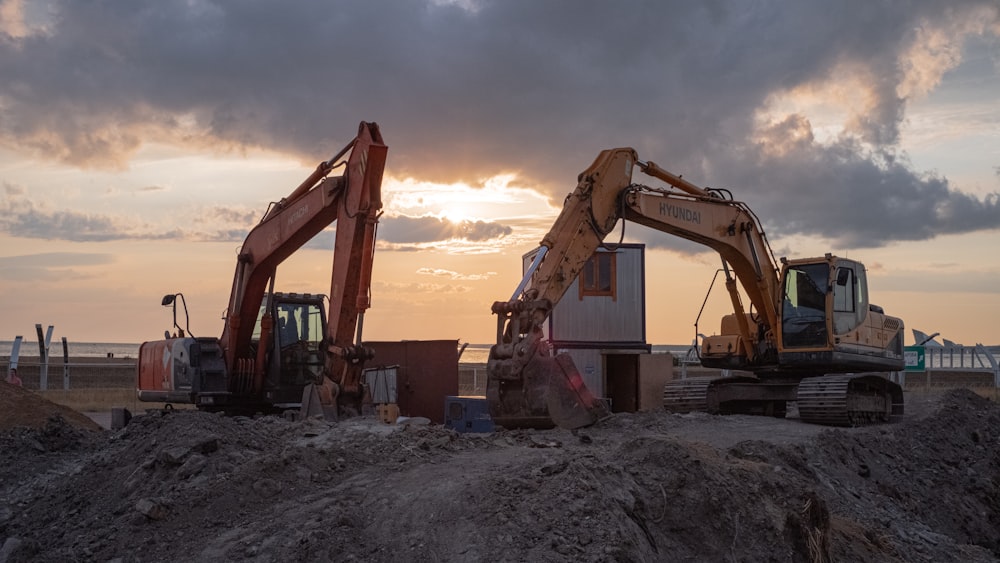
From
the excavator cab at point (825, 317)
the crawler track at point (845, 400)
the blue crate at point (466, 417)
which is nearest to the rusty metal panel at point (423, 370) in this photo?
the blue crate at point (466, 417)

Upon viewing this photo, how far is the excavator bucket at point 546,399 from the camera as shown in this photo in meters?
13.2

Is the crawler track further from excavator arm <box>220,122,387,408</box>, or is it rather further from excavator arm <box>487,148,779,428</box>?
excavator arm <box>220,122,387,408</box>

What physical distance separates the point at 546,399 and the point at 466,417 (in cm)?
109

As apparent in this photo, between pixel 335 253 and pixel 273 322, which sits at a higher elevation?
pixel 335 253

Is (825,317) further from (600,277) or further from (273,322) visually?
(273,322)

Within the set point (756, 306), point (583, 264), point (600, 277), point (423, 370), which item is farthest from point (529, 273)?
point (600, 277)

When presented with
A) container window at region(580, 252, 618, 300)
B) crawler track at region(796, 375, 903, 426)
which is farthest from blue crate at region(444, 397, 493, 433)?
container window at region(580, 252, 618, 300)

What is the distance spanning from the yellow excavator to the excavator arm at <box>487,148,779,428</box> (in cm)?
2

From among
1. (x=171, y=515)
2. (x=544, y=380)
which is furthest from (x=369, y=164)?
(x=171, y=515)

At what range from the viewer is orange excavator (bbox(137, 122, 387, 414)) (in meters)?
15.3

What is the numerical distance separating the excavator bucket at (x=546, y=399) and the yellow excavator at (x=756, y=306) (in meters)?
1.47

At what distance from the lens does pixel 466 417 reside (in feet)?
42.8

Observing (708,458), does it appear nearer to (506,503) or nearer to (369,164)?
(506,503)

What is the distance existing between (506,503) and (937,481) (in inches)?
382
